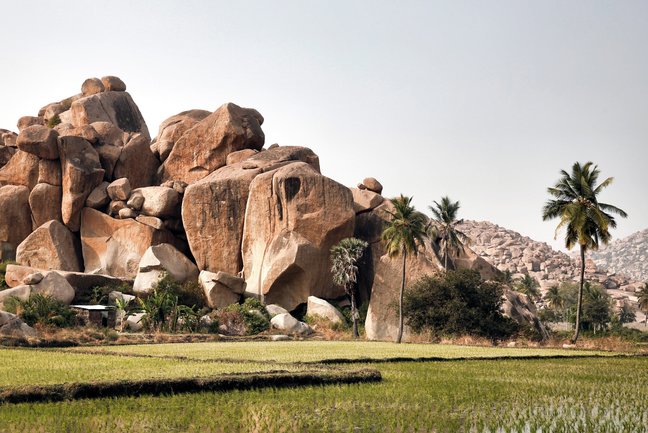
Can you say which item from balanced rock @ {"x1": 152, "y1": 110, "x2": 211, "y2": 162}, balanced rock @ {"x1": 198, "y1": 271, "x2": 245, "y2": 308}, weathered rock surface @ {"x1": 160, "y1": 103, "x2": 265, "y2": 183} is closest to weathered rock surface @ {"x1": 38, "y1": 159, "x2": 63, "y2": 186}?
weathered rock surface @ {"x1": 160, "y1": 103, "x2": 265, "y2": 183}

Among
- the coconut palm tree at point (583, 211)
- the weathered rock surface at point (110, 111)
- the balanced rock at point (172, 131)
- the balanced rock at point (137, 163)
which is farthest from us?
the weathered rock surface at point (110, 111)

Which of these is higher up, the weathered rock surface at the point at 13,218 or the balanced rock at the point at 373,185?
the balanced rock at the point at 373,185

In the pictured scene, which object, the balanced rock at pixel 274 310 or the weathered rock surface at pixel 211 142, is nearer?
the balanced rock at pixel 274 310

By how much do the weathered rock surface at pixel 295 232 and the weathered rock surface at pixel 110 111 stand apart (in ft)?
81.2

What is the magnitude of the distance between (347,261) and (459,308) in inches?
458

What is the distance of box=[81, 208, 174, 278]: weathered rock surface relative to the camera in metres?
61.0

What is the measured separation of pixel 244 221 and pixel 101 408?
4798cm

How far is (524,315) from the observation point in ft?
169

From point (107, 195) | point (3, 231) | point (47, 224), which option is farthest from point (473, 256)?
point (3, 231)

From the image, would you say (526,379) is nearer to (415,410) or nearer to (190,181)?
(415,410)

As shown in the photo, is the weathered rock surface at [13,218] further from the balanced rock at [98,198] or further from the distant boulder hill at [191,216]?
the balanced rock at [98,198]

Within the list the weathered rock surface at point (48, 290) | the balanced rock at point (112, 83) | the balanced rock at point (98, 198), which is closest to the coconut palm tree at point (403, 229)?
the weathered rock surface at point (48, 290)

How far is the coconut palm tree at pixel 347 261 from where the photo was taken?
53875 millimetres

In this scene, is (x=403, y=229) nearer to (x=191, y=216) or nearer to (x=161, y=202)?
(x=191, y=216)
